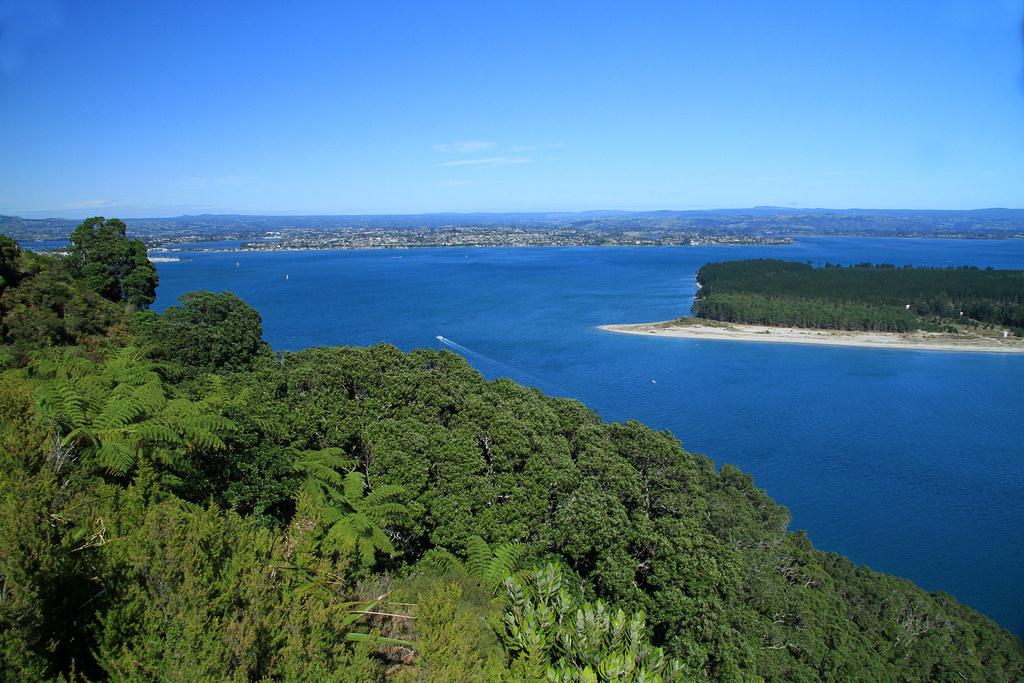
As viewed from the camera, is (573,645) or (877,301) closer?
(573,645)

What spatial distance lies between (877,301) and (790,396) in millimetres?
26831

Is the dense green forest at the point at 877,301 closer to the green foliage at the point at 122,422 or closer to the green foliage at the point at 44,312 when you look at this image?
the green foliage at the point at 44,312

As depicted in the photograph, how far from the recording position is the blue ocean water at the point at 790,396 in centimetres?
1906

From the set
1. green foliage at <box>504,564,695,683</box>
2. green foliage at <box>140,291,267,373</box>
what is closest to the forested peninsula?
green foliage at <box>140,291,267,373</box>

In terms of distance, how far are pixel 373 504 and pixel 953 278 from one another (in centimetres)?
6873

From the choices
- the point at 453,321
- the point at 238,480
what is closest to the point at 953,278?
the point at 453,321

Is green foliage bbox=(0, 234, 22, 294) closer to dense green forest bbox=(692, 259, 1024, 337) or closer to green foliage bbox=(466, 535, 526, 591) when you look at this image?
green foliage bbox=(466, 535, 526, 591)

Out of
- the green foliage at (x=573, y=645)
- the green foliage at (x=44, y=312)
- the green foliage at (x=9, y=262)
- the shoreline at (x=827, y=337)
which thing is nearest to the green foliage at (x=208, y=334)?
the green foliage at (x=44, y=312)

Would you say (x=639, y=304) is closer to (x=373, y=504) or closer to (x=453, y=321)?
(x=453, y=321)

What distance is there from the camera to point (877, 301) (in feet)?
175

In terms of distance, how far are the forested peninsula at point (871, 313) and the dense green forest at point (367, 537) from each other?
120 ft

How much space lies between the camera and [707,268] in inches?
3024

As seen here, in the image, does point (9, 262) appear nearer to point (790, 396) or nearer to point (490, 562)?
point (490, 562)

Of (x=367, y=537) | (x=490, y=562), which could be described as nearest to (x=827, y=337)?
(x=490, y=562)
